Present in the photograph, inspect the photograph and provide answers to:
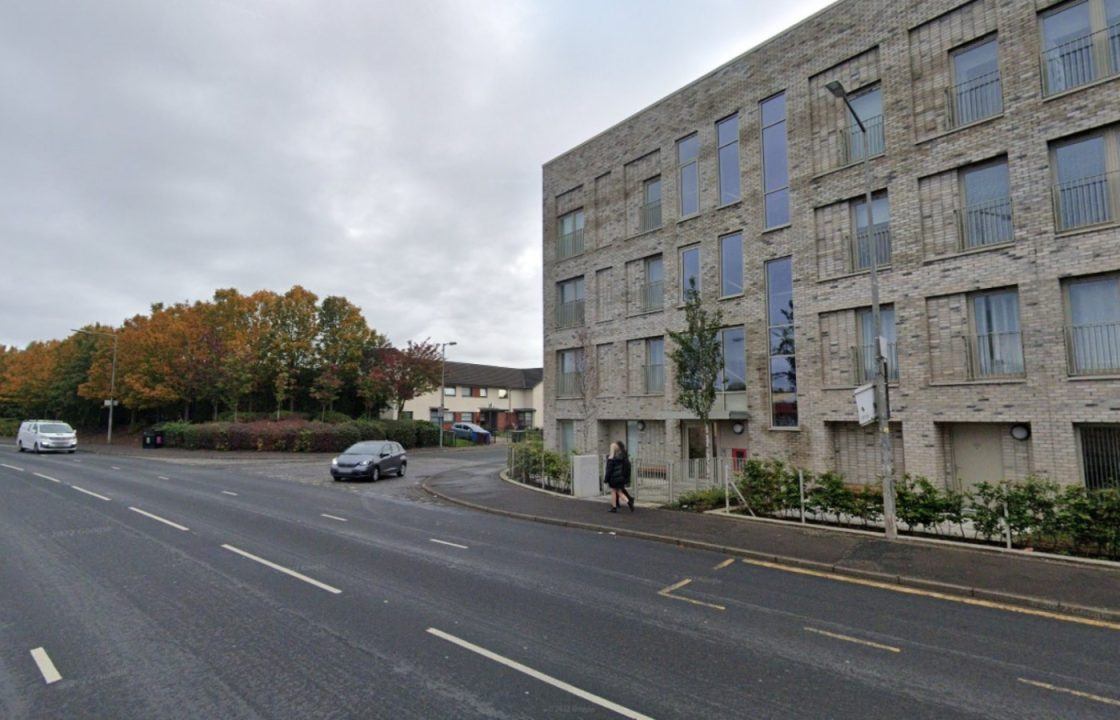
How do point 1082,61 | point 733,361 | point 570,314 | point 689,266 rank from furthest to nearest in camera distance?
point 570,314 < point 689,266 < point 733,361 < point 1082,61

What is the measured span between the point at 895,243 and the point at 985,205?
6.55 ft

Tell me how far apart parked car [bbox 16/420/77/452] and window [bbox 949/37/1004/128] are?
4245cm

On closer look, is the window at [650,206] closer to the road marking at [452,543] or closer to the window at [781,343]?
the window at [781,343]

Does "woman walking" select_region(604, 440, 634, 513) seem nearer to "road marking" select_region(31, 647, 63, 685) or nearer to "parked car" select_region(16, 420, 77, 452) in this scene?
"road marking" select_region(31, 647, 63, 685)

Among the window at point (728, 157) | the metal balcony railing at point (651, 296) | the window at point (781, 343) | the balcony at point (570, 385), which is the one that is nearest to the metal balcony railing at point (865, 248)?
the window at point (781, 343)

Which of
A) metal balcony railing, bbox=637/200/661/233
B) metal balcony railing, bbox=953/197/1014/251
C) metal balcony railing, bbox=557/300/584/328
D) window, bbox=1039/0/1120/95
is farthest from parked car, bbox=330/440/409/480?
window, bbox=1039/0/1120/95

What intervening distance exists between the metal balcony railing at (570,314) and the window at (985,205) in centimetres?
1370

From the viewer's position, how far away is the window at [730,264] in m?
19.0

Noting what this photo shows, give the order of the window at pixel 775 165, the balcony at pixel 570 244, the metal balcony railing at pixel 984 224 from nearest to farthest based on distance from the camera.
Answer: the metal balcony railing at pixel 984 224
the window at pixel 775 165
the balcony at pixel 570 244

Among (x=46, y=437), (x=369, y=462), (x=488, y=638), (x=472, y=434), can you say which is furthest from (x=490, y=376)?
(x=488, y=638)

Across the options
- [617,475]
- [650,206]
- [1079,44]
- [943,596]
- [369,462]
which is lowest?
[943,596]

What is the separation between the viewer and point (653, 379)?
69.8 feet

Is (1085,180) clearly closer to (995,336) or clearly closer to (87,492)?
(995,336)

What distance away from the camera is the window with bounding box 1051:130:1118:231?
480 inches
